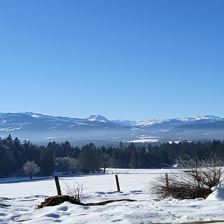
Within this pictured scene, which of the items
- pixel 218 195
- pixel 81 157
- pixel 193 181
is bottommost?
pixel 218 195

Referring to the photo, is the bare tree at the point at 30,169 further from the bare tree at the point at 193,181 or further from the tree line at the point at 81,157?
the bare tree at the point at 193,181

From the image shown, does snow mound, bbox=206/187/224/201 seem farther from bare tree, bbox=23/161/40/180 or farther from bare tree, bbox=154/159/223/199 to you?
bare tree, bbox=23/161/40/180

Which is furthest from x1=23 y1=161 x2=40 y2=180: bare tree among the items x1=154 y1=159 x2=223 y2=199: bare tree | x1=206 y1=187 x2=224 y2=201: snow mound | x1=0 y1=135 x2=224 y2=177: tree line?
x1=206 y1=187 x2=224 y2=201: snow mound

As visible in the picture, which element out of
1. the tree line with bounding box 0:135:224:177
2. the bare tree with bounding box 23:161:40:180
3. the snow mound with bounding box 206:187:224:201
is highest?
the tree line with bounding box 0:135:224:177

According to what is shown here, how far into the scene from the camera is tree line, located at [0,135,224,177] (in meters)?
136

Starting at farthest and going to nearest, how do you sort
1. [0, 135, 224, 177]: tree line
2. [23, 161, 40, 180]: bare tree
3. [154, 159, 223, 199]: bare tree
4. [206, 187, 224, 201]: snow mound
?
[0, 135, 224, 177]: tree line
[23, 161, 40, 180]: bare tree
[154, 159, 223, 199]: bare tree
[206, 187, 224, 201]: snow mound

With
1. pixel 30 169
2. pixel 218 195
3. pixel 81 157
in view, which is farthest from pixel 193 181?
pixel 81 157

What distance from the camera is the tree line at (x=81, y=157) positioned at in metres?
136

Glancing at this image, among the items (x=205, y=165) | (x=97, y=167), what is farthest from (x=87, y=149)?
(x=205, y=165)

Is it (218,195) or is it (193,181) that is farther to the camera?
(193,181)

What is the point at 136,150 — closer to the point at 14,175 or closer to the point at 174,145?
the point at 174,145

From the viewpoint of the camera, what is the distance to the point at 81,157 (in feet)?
509

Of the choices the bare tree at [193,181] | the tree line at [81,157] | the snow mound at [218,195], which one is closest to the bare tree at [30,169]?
the tree line at [81,157]

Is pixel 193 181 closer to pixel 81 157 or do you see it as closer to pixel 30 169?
pixel 30 169
